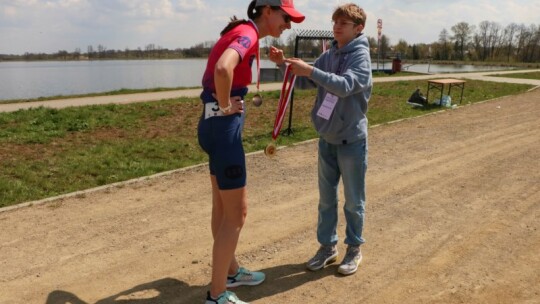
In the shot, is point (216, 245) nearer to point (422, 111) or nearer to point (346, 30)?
point (346, 30)

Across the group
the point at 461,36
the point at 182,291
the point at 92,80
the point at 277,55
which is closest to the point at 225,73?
the point at 277,55

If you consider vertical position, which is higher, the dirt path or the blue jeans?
the blue jeans

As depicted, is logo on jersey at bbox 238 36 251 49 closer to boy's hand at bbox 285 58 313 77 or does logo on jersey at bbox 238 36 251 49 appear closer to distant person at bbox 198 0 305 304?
distant person at bbox 198 0 305 304

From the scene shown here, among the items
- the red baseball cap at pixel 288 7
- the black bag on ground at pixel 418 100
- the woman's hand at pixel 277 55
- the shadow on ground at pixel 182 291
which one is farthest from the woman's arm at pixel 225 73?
the black bag on ground at pixel 418 100

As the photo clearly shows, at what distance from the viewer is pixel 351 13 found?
10.2ft

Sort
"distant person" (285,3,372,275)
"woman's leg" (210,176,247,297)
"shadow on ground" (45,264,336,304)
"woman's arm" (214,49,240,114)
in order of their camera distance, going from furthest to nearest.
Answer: "shadow on ground" (45,264,336,304), "distant person" (285,3,372,275), "woman's leg" (210,176,247,297), "woman's arm" (214,49,240,114)

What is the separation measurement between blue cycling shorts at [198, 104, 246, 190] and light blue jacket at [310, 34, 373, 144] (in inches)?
28.7

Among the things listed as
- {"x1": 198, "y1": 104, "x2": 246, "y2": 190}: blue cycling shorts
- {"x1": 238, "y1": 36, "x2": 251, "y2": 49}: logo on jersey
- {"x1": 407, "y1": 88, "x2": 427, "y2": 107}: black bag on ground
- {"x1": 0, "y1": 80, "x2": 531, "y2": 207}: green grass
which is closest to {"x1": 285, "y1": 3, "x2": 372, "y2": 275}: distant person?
{"x1": 238, "y1": 36, "x2": 251, "y2": 49}: logo on jersey

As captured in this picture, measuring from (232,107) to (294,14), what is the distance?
667 mm

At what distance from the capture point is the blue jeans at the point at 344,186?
3.35 metres

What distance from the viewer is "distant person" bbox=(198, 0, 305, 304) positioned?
2514 mm

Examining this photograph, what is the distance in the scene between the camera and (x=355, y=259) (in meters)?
3.59

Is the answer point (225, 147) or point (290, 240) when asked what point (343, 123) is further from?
point (290, 240)

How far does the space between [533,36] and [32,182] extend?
97377 mm
